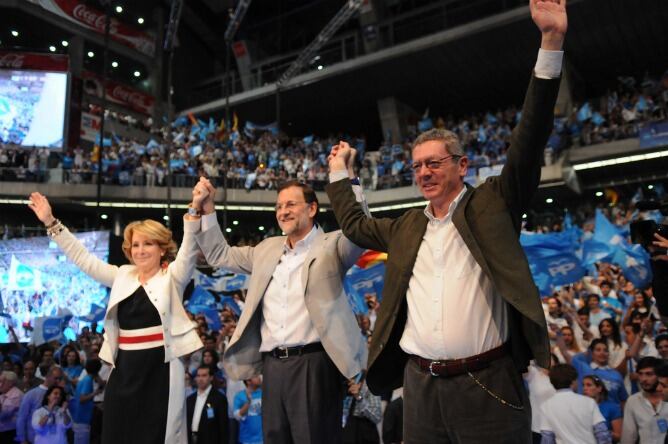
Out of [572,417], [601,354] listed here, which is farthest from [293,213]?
[601,354]

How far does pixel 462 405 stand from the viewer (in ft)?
6.56

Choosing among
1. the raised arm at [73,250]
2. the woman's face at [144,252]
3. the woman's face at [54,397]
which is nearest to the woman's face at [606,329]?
the woman's face at [144,252]

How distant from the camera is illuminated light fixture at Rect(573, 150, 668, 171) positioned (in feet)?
57.3

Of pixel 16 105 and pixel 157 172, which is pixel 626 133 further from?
pixel 16 105

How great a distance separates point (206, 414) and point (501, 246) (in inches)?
178

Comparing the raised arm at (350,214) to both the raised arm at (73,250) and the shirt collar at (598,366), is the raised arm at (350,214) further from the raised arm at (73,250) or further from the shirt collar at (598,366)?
the shirt collar at (598,366)

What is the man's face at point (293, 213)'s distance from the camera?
3184mm

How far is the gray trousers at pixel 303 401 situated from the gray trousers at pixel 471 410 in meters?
0.78

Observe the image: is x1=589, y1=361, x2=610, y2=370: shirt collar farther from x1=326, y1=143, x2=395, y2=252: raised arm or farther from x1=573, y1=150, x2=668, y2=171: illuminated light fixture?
x1=573, y1=150, x2=668, y2=171: illuminated light fixture

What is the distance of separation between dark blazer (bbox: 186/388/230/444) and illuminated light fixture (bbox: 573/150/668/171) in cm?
1584

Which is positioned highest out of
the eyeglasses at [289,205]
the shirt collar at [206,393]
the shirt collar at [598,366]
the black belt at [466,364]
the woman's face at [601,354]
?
the eyeglasses at [289,205]

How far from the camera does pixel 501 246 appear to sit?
2.05 meters

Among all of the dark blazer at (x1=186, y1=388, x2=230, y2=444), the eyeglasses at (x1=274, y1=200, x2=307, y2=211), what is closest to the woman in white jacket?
the eyeglasses at (x1=274, y1=200, x2=307, y2=211)

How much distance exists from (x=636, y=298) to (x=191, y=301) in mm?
6164
